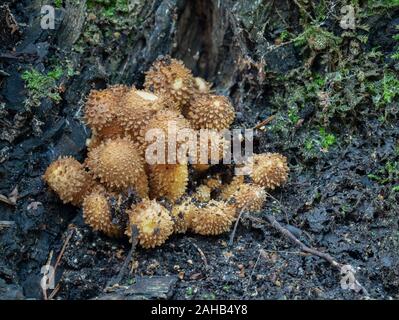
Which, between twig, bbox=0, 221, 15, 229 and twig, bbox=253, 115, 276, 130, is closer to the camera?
twig, bbox=0, 221, 15, 229

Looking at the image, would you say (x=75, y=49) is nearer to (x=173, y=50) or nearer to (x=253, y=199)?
(x=173, y=50)

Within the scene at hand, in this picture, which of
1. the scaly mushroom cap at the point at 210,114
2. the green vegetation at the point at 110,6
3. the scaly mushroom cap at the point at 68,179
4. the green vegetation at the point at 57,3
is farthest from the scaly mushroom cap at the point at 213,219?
the green vegetation at the point at 57,3

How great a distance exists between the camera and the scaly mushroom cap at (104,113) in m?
3.66

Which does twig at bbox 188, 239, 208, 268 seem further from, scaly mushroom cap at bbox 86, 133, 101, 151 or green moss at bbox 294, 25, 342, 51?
green moss at bbox 294, 25, 342, 51

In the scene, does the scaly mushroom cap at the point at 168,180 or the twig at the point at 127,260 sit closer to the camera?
the twig at the point at 127,260

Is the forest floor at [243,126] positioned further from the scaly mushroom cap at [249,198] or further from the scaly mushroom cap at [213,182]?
the scaly mushroom cap at [213,182]

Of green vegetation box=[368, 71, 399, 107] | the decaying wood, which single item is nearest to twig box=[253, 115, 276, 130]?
green vegetation box=[368, 71, 399, 107]

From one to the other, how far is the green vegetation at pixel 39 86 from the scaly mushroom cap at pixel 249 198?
63.0 inches

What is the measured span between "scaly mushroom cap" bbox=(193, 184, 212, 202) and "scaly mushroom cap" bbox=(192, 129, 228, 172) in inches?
8.2

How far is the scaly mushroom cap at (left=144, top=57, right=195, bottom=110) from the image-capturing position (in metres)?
3.97

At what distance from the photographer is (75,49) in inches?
168

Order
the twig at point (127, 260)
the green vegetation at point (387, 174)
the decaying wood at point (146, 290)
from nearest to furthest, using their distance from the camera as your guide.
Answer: the decaying wood at point (146, 290), the twig at point (127, 260), the green vegetation at point (387, 174)

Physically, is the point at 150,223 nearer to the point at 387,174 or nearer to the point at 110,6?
the point at 387,174

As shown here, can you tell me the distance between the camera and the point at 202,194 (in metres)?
3.93
